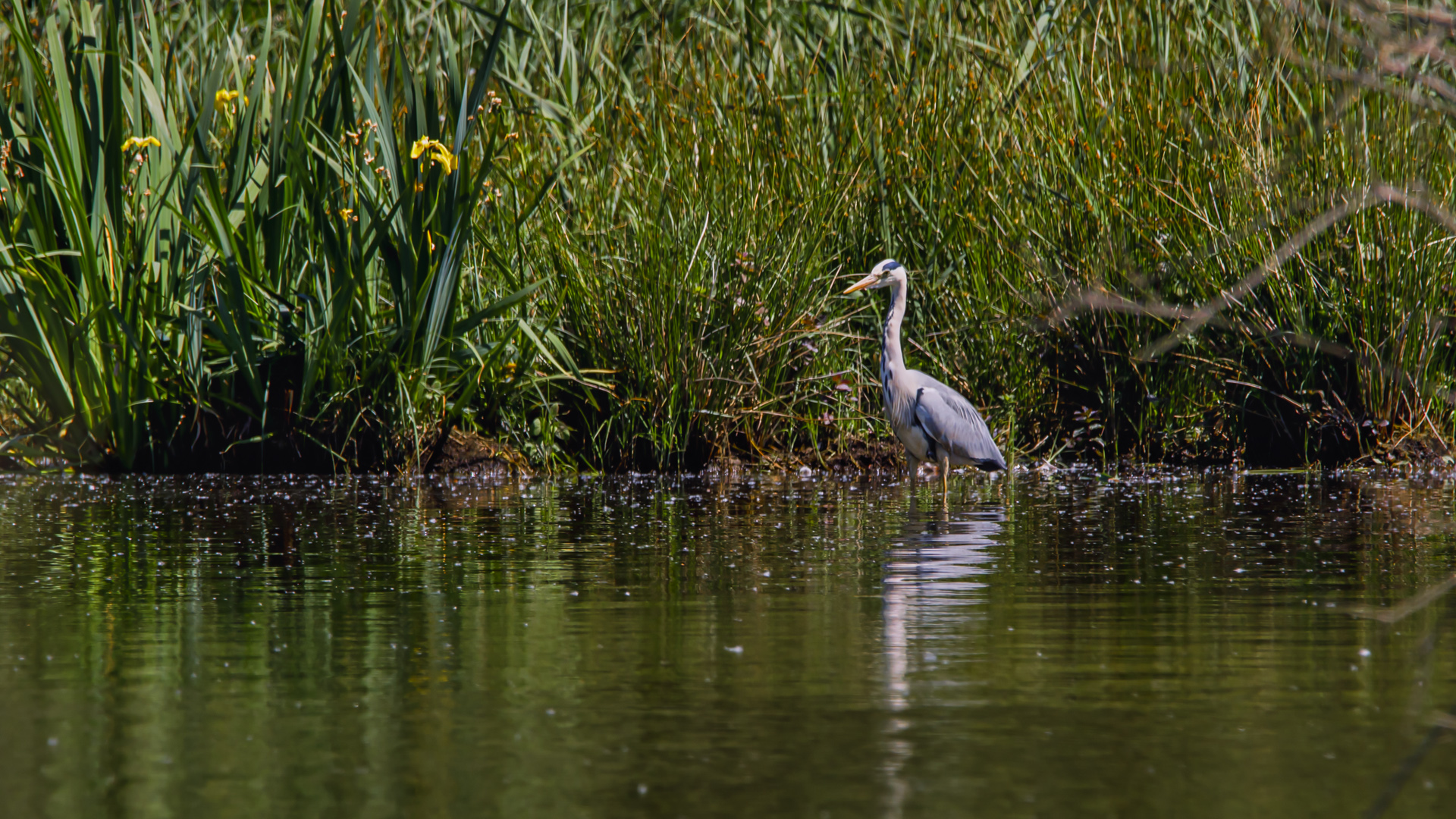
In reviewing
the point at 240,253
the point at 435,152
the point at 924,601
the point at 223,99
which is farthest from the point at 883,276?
the point at 924,601

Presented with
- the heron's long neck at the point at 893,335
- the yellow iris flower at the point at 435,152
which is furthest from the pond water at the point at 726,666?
the heron's long neck at the point at 893,335

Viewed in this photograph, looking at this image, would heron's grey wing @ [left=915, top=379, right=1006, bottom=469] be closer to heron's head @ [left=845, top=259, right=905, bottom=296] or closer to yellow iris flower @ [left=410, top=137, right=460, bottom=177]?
heron's head @ [left=845, top=259, right=905, bottom=296]

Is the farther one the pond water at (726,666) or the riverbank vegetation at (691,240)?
the riverbank vegetation at (691,240)

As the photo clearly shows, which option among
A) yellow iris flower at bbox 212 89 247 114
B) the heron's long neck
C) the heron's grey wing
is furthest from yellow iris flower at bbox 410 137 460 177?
the heron's grey wing

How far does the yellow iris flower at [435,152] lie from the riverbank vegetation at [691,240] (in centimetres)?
3

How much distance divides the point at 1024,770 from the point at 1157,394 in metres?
6.91

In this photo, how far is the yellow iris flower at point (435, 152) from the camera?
8.05 meters

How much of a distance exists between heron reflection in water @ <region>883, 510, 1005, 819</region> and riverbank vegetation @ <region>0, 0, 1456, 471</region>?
7.85 ft

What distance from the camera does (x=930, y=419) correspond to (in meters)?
8.51

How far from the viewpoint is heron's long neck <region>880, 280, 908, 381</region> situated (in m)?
8.93

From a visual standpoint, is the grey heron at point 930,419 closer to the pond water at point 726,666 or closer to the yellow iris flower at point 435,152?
the pond water at point 726,666

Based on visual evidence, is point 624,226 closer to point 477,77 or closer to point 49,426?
point 477,77

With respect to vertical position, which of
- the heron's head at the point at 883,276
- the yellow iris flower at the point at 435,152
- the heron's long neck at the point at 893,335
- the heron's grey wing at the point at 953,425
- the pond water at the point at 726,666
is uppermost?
the yellow iris flower at the point at 435,152

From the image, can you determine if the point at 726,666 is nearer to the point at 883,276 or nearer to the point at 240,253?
the point at 240,253
